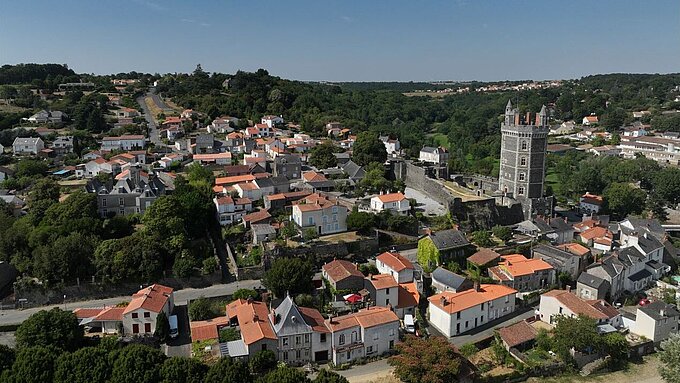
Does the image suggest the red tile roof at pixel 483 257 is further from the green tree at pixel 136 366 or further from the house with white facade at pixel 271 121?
the house with white facade at pixel 271 121

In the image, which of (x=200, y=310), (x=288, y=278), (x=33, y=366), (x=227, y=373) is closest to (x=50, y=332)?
(x=33, y=366)

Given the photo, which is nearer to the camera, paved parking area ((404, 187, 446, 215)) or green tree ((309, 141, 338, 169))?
paved parking area ((404, 187, 446, 215))

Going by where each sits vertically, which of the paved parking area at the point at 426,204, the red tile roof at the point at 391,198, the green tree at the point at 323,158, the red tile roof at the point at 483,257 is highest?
the green tree at the point at 323,158

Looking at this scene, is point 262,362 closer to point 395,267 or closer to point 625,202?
point 395,267

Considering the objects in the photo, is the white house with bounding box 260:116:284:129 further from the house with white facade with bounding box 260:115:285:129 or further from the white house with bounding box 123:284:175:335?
the white house with bounding box 123:284:175:335

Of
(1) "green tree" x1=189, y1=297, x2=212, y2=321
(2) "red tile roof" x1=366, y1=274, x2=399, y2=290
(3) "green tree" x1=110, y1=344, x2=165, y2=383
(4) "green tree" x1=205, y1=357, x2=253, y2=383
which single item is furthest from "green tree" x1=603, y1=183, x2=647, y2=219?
(3) "green tree" x1=110, y1=344, x2=165, y2=383

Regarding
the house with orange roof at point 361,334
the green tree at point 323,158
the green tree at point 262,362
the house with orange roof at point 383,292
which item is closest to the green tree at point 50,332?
the green tree at point 262,362
